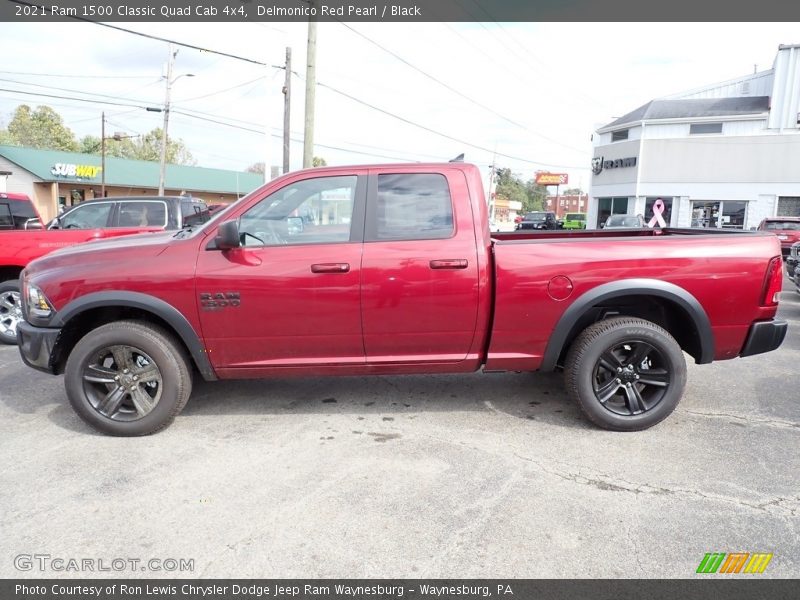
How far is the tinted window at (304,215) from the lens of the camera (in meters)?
3.97

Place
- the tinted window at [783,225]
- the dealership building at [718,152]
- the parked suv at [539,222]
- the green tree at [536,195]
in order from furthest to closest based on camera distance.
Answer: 1. the green tree at [536,195]
2. the parked suv at [539,222]
3. the dealership building at [718,152]
4. the tinted window at [783,225]

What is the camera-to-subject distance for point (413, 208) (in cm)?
401

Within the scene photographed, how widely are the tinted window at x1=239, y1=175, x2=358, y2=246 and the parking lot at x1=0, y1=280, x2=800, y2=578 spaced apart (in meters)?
1.41

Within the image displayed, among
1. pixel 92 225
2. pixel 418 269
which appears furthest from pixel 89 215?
pixel 418 269

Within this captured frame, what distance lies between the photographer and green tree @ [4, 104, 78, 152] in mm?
67312

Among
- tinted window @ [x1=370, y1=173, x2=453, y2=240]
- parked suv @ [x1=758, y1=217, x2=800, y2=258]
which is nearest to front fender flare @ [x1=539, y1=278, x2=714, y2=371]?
tinted window @ [x1=370, y1=173, x2=453, y2=240]

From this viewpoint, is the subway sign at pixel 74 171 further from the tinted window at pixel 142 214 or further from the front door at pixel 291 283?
the front door at pixel 291 283

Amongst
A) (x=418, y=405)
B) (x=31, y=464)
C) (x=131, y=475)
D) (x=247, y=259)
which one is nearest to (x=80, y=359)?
(x=31, y=464)

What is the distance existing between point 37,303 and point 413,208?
9.15 ft

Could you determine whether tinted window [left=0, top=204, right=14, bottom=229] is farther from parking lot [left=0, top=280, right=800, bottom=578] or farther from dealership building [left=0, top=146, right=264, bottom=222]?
dealership building [left=0, top=146, right=264, bottom=222]

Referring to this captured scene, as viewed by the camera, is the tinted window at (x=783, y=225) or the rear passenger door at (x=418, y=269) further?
the tinted window at (x=783, y=225)

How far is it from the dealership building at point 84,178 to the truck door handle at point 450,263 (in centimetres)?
3156

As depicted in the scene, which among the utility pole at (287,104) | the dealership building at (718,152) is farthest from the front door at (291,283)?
the dealership building at (718,152)

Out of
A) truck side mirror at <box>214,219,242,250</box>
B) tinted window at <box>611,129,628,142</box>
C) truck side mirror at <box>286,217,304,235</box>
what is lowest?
truck side mirror at <box>214,219,242,250</box>
